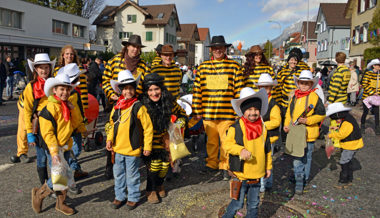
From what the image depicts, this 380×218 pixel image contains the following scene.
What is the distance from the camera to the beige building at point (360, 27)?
27.1 m

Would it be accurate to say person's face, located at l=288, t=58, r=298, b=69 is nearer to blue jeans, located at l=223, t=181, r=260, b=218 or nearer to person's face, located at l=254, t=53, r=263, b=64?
person's face, located at l=254, t=53, r=263, b=64

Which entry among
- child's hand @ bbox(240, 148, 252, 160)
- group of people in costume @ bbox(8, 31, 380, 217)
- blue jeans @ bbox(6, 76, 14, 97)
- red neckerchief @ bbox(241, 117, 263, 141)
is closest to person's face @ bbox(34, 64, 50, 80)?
group of people in costume @ bbox(8, 31, 380, 217)

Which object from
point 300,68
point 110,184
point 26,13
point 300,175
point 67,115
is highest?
point 26,13

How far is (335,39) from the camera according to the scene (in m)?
41.9

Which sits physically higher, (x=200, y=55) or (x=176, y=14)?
(x=176, y=14)

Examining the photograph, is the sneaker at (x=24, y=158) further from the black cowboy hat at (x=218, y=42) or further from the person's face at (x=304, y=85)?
the person's face at (x=304, y=85)

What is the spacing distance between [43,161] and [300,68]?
4.91m

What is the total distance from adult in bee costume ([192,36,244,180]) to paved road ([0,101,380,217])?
700mm

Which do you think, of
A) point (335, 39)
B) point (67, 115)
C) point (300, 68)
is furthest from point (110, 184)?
point (335, 39)

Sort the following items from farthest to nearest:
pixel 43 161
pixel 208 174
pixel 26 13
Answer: pixel 26 13 → pixel 208 174 → pixel 43 161

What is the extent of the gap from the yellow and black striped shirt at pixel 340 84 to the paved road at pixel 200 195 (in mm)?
1642

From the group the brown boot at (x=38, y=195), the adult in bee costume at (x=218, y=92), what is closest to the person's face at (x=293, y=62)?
the adult in bee costume at (x=218, y=92)

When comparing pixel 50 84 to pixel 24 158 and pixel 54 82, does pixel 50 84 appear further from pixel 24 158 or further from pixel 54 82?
pixel 24 158

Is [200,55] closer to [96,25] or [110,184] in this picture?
[96,25]
